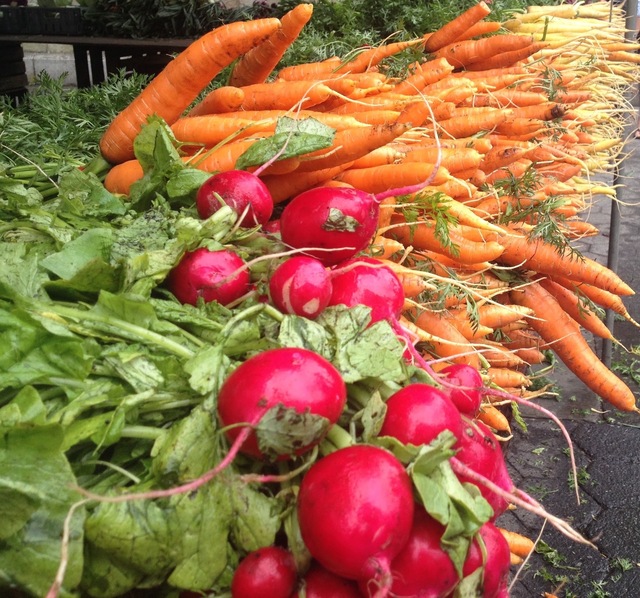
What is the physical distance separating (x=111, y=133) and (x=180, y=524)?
1.48 meters

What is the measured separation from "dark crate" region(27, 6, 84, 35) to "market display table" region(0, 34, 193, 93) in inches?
1.9

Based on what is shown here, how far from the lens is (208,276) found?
111 cm

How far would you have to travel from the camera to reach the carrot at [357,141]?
1639 mm

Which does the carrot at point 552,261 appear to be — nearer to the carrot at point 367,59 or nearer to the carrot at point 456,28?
the carrot at point 367,59

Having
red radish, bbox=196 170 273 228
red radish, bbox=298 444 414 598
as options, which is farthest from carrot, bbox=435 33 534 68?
red radish, bbox=298 444 414 598

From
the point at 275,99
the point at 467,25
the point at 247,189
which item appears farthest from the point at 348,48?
the point at 247,189

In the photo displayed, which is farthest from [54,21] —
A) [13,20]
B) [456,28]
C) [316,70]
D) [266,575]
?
[266,575]

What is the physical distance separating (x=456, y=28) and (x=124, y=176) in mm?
2200

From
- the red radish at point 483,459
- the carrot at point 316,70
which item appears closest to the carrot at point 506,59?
the carrot at point 316,70

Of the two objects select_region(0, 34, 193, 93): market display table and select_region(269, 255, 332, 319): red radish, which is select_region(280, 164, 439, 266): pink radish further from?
select_region(0, 34, 193, 93): market display table

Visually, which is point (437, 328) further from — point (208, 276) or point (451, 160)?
point (208, 276)

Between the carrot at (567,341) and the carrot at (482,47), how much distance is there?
4.79ft

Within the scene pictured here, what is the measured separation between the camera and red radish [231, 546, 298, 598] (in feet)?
2.44

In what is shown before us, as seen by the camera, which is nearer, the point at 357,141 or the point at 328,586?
the point at 328,586
